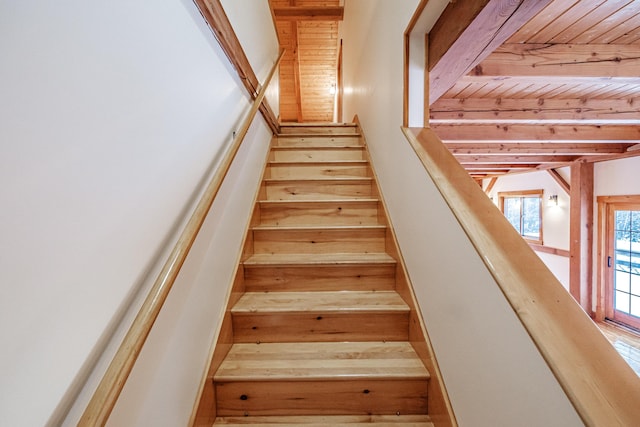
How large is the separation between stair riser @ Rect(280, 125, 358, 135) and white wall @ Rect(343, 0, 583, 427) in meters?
1.21

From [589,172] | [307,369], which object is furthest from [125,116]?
[589,172]

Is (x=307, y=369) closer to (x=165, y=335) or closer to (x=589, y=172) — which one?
(x=165, y=335)

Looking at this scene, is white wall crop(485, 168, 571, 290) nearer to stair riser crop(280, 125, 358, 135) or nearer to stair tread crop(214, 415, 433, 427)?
stair riser crop(280, 125, 358, 135)

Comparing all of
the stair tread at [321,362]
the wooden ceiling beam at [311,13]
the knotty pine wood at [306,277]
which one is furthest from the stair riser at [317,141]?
the wooden ceiling beam at [311,13]

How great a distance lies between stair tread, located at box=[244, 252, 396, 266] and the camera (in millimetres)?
1552

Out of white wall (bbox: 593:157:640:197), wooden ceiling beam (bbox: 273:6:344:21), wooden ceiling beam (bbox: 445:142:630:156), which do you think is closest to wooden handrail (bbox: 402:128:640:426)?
wooden ceiling beam (bbox: 445:142:630:156)

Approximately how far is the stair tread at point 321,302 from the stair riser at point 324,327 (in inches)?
1.3

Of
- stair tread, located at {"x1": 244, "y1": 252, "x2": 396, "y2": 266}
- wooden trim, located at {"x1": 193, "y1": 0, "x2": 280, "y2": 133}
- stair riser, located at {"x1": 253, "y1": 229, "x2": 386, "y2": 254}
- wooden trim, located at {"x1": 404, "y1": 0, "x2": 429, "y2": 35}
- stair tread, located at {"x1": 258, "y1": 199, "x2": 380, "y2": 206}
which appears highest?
wooden trim, located at {"x1": 404, "y1": 0, "x2": 429, "y2": 35}

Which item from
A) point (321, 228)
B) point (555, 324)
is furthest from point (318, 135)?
point (555, 324)

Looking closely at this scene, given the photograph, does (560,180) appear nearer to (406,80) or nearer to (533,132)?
(533,132)

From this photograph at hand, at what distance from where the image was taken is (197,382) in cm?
102

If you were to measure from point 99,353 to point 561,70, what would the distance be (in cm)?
253

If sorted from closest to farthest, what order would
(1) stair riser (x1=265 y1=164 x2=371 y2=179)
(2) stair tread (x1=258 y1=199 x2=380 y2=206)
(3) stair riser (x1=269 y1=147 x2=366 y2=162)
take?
(2) stair tread (x1=258 y1=199 x2=380 y2=206) < (1) stair riser (x1=265 y1=164 x2=371 y2=179) < (3) stair riser (x1=269 y1=147 x2=366 y2=162)

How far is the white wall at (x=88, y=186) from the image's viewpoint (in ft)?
1.38
